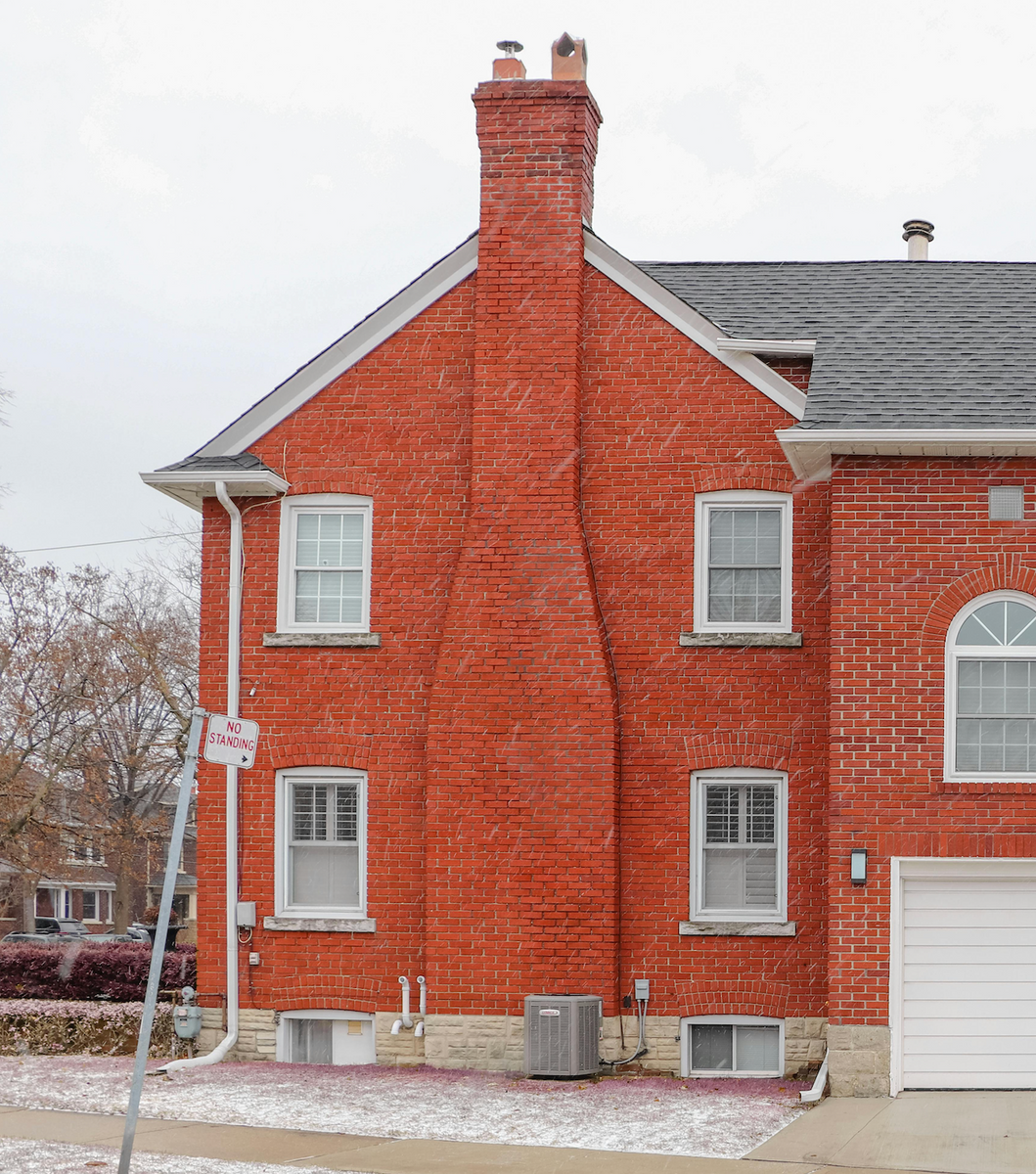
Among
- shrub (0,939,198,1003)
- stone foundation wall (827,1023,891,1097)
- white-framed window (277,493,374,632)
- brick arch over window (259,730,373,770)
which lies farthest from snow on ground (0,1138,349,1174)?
shrub (0,939,198,1003)

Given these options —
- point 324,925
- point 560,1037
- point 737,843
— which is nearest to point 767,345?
point 737,843

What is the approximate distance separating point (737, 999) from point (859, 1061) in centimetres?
177

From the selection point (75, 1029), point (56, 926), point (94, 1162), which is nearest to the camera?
point (94, 1162)

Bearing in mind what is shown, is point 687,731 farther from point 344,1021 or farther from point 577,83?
point 577,83

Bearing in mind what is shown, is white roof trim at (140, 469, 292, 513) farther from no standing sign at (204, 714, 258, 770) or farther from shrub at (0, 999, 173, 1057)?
no standing sign at (204, 714, 258, 770)

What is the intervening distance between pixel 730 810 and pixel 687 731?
923mm

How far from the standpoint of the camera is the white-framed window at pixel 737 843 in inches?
582

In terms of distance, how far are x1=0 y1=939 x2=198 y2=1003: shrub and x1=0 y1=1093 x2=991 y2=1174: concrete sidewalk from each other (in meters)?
7.24

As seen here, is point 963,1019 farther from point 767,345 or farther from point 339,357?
point 339,357

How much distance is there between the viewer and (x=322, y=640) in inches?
610

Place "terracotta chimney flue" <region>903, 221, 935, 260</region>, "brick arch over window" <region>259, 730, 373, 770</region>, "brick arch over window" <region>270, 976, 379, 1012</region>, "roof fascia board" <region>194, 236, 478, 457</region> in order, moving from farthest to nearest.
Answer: "terracotta chimney flue" <region>903, 221, 935, 260</region> → "roof fascia board" <region>194, 236, 478, 457</region> → "brick arch over window" <region>259, 730, 373, 770</region> → "brick arch over window" <region>270, 976, 379, 1012</region>

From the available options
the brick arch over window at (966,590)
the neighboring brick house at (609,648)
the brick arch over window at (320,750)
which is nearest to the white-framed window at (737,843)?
the neighboring brick house at (609,648)

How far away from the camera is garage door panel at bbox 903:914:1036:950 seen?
1338 cm

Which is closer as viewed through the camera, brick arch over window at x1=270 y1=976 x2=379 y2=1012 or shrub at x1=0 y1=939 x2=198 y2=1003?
brick arch over window at x1=270 y1=976 x2=379 y2=1012
